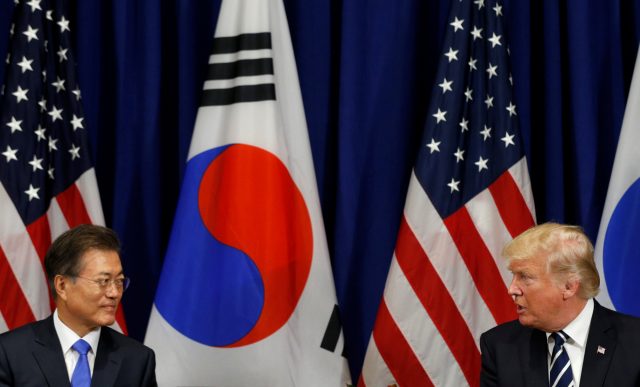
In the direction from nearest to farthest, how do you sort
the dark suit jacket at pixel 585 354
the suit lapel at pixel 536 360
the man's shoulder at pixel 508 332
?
the dark suit jacket at pixel 585 354
the suit lapel at pixel 536 360
the man's shoulder at pixel 508 332

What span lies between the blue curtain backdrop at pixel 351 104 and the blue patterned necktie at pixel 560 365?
5.19 feet

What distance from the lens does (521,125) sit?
16.3ft

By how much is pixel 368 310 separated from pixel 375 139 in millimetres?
863

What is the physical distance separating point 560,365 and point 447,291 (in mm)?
1210

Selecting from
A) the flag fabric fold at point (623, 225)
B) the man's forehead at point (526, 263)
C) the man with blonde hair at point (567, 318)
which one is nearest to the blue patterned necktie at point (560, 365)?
the man with blonde hair at point (567, 318)

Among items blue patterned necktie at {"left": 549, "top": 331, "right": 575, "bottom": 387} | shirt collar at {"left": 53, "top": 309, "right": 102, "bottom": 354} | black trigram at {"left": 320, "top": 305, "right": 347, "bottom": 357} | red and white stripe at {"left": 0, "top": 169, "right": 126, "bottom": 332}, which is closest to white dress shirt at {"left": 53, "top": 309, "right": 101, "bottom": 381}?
shirt collar at {"left": 53, "top": 309, "right": 102, "bottom": 354}

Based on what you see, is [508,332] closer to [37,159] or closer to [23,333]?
[23,333]

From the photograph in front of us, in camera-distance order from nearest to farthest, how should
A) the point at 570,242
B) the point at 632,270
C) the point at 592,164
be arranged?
the point at 570,242 < the point at 632,270 < the point at 592,164

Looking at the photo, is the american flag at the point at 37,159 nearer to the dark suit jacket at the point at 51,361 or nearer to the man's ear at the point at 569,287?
the dark suit jacket at the point at 51,361

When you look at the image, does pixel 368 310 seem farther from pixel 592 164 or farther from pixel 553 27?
pixel 553 27

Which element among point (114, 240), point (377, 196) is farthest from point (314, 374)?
point (114, 240)

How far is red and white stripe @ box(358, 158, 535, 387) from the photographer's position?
4.56m

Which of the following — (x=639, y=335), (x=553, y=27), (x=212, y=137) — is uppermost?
(x=553, y=27)

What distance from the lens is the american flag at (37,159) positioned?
14.6ft
